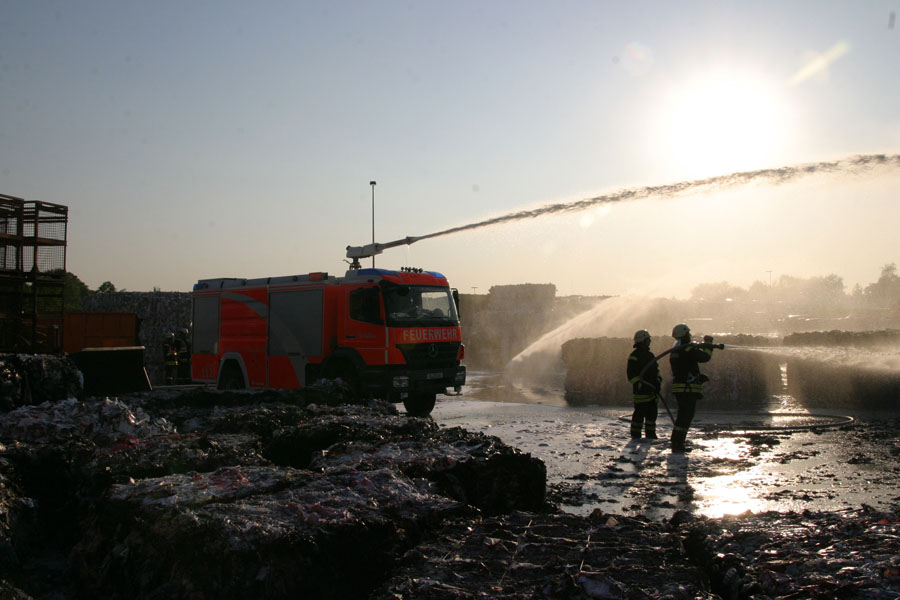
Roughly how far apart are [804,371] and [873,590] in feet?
41.4

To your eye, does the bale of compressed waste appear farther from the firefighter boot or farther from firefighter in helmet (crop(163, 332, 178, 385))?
firefighter in helmet (crop(163, 332, 178, 385))

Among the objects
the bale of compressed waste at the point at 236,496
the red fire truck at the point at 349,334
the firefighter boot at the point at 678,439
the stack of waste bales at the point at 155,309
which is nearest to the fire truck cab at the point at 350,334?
the red fire truck at the point at 349,334

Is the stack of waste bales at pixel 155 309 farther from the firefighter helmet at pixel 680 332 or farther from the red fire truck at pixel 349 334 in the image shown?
the firefighter helmet at pixel 680 332

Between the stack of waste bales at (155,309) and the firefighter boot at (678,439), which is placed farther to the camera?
the stack of waste bales at (155,309)

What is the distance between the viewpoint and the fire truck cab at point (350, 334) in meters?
11.9

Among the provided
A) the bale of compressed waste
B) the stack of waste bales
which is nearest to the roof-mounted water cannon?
the bale of compressed waste

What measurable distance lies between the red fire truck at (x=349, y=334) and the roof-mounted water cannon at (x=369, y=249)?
2399mm

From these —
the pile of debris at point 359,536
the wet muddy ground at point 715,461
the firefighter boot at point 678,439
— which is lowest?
the wet muddy ground at point 715,461

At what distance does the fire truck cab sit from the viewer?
39.1 ft

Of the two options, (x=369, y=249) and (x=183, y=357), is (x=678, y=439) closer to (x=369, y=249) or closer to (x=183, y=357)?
(x=369, y=249)

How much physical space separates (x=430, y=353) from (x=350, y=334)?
1.47m

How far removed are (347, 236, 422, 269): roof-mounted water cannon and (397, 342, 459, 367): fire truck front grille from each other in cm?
333

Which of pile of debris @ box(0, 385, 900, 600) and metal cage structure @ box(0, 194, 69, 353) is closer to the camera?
pile of debris @ box(0, 385, 900, 600)

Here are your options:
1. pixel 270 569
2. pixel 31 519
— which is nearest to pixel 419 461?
pixel 270 569
